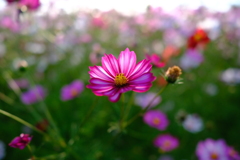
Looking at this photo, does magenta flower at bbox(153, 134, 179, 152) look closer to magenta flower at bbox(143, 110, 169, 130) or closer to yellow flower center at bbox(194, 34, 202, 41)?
magenta flower at bbox(143, 110, 169, 130)

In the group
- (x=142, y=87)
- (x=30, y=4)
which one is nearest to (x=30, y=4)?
(x=30, y=4)

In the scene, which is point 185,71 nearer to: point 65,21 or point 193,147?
point 193,147

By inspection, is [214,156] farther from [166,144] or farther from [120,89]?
[120,89]

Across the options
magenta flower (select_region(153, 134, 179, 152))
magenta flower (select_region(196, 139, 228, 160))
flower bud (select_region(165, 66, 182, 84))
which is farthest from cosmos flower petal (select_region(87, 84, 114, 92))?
magenta flower (select_region(153, 134, 179, 152))

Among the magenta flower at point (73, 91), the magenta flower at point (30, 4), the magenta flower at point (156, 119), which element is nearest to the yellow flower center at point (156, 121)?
the magenta flower at point (156, 119)

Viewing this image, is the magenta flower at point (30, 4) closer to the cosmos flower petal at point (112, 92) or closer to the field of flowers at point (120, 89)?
the field of flowers at point (120, 89)

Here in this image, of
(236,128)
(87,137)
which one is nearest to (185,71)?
(236,128)

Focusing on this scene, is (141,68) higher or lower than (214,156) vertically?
higher
